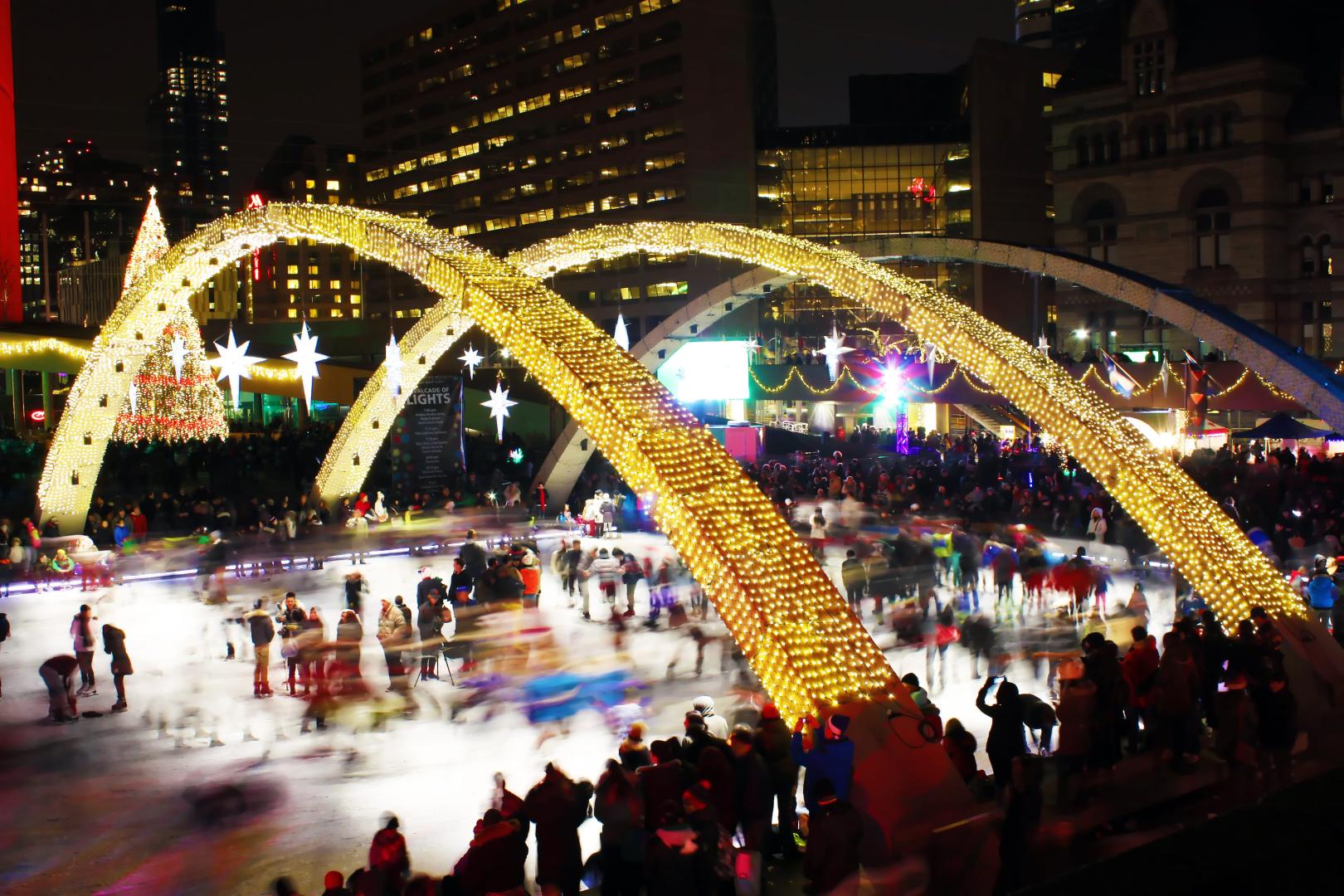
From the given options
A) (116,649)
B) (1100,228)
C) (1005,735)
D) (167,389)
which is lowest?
(1005,735)

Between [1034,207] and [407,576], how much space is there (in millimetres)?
61854

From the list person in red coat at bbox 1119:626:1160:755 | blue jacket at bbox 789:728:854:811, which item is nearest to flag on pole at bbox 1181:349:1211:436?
person in red coat at bbox 1119:626:1160:755

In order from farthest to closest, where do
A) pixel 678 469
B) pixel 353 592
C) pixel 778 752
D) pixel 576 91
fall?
pixel 576 91
pixel 353 592
pixel 678 469
pixel 778 752

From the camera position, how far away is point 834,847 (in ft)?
21.8

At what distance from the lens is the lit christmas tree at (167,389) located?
1190 inches

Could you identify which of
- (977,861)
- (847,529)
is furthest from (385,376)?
(977,861)

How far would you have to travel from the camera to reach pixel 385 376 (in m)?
25.0

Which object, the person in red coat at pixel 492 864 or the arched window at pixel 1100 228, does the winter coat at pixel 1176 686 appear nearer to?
the person in red coat at pixel 492 864

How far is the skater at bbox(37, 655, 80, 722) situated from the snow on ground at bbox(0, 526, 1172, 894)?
0.23 meters

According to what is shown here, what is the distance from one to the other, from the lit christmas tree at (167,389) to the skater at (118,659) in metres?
17.9

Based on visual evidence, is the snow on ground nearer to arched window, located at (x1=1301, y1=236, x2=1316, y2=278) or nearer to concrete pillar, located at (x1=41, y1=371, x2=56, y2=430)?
concrete pillar, located at (x1=41, y1=371, x2=56, y2=430)

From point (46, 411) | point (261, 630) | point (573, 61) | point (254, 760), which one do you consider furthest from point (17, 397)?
point (573, 61)

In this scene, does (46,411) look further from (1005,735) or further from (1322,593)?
(1005,735)

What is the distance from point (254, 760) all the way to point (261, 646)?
2234mm
